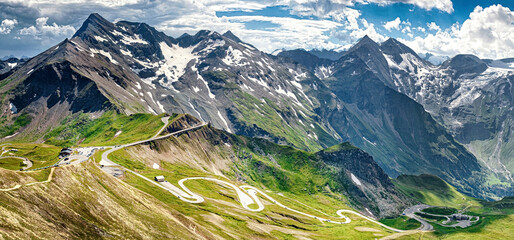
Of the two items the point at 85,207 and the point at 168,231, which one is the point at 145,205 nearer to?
the point at 168,231

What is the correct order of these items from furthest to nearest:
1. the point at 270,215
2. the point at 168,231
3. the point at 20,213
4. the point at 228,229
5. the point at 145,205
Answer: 1. the point at 270,215
2. the point at 228,229
3. the point at 145,205
4. the point at 168,231
5. the point at 20,213

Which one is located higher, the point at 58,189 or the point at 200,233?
the point at 58,189

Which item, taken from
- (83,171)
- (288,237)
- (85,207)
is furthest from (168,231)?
(288,237)

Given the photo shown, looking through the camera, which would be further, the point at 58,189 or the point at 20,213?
the point at 58,189

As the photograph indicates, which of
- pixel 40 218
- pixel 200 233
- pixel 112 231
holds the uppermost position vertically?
pixel 40 218

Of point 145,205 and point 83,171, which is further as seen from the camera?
point 145,205

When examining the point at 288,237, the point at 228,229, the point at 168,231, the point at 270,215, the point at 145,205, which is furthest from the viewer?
the point at 270,215

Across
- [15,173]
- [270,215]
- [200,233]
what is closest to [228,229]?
[200,233]

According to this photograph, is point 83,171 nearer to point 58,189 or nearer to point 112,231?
point 58,189

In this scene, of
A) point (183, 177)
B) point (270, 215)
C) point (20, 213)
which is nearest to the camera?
point (20, 213)
